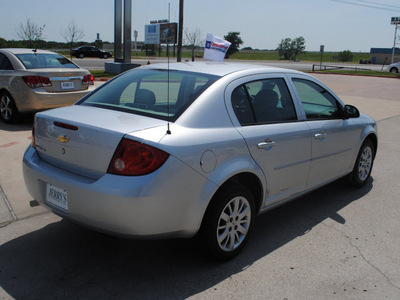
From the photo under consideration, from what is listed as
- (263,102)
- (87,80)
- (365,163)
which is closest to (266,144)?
(263,102)

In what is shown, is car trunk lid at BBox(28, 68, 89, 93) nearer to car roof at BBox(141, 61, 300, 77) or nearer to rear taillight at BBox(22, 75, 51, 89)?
rear taillight at BBox(22, 75, 51, 89)

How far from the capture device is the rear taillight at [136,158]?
2.80 metres

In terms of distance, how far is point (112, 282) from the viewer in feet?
10.1

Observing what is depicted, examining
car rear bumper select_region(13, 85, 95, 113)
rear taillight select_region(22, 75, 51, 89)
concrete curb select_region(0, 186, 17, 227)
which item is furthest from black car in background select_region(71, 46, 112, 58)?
concrete curb select_region(0, 186, 17, 227)

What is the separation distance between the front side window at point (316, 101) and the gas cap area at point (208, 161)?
157 cm

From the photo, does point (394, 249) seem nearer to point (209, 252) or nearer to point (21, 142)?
point (209, 252)

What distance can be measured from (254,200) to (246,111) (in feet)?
2.61

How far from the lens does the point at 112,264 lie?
3338 mm

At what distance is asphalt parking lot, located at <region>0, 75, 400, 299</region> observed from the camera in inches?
119

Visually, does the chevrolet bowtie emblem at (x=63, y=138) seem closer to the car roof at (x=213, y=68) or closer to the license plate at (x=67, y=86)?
the car roof at (x=213, y=68)

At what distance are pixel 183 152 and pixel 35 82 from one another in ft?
19.7

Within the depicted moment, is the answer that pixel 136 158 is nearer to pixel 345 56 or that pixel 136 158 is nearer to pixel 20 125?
pixel 20 125

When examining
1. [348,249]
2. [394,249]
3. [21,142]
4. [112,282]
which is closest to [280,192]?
[348,249]

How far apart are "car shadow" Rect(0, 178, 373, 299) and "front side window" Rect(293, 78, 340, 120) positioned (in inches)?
47.3
